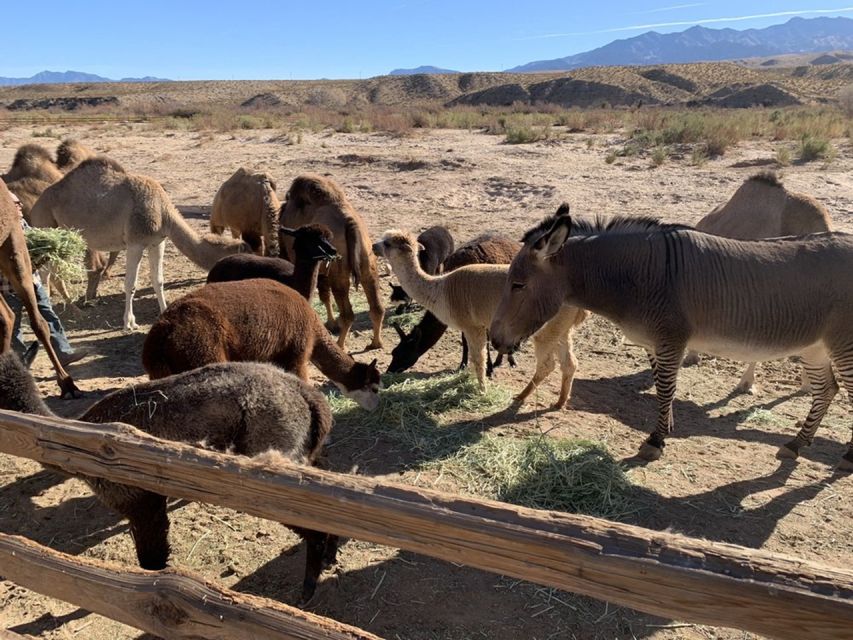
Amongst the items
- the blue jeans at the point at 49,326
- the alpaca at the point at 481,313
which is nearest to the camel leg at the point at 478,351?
the alpaca at the point at 481,313

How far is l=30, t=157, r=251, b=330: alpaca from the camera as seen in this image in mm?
9227

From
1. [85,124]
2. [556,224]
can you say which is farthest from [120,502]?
[85,124]

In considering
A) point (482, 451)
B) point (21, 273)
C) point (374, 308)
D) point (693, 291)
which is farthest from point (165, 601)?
point (374, 308)

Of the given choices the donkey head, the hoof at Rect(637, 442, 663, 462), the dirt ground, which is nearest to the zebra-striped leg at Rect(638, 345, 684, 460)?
the hoof at Rect(637, 442, 663, 462)

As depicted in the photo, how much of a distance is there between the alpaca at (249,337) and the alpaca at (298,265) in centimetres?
136

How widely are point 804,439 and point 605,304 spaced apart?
2.35 metres

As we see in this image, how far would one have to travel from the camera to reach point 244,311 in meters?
5.34

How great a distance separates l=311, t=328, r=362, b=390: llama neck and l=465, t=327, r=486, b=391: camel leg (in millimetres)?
1545

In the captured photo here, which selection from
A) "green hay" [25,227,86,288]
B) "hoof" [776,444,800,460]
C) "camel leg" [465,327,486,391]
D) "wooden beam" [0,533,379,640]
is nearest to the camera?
"wooden beam" [0,533,379,640]

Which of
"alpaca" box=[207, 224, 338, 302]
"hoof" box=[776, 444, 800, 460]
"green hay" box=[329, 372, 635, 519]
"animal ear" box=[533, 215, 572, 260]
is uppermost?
"animal ear" box=[533, 215, 572, 260]

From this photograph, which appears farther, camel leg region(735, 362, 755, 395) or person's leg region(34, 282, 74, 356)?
camel leg region(735, 362, 755, 395)

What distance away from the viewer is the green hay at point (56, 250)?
7.73 m

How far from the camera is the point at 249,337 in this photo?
5.30 meters

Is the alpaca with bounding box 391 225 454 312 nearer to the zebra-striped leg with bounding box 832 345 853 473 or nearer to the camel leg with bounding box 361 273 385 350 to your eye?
the camel leg with bounding box 361 273 385 350
